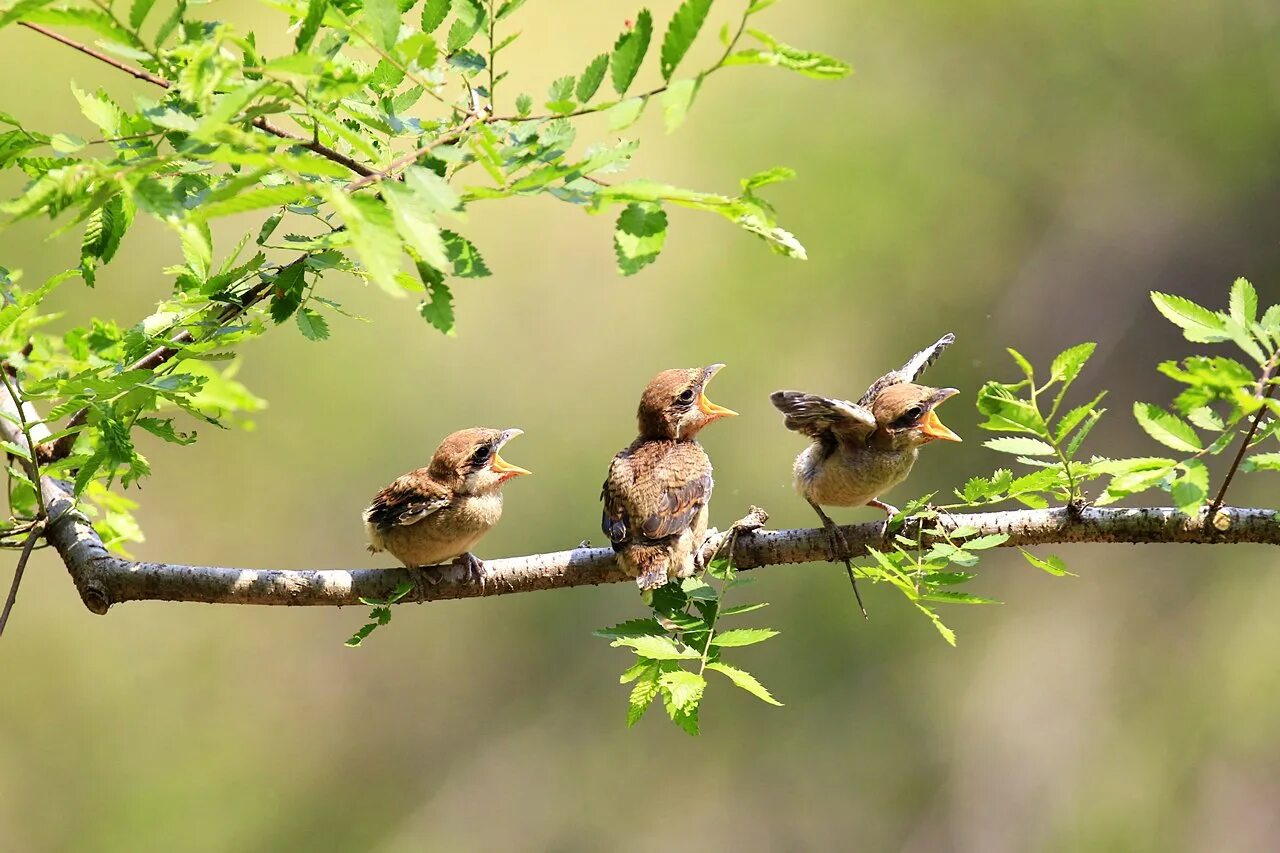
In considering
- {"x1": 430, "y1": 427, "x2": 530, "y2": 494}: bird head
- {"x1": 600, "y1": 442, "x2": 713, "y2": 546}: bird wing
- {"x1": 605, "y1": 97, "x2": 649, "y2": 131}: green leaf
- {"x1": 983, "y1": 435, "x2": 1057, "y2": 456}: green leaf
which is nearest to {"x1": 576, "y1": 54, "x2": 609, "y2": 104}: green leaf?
{"x1": 605, "y1": 97, "x2": 649, "y2": 131}: green leaf

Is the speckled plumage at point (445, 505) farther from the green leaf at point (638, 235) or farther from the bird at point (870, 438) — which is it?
the green leaf at point (638, 235)

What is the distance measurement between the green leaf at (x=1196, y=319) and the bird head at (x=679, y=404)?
1.59 m

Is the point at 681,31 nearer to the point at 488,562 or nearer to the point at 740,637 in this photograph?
the point at 740,637

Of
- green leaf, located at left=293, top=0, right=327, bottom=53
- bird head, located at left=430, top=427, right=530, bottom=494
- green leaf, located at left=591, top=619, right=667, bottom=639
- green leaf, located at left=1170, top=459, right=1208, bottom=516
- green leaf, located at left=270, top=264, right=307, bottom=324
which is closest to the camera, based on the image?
green leaf, located at left=293, top=0, right=327, bottom=53

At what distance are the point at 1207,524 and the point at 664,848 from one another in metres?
7.94

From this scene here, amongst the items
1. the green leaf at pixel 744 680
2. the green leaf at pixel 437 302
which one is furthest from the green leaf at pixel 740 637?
the green leaf at pixel 437 302

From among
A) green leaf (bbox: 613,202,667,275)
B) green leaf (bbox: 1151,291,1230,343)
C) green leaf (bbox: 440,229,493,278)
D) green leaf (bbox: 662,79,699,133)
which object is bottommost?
green leaf (bbox: 1151,291,1230,343)

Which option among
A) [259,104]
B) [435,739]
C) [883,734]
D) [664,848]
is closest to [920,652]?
[883,734]

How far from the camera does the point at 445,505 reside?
3.50 meters

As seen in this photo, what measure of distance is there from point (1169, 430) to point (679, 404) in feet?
5.70

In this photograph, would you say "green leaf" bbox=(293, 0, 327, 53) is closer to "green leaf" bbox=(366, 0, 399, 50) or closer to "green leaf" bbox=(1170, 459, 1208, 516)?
"green leaf" bbox=(366, 0, 399, 50)

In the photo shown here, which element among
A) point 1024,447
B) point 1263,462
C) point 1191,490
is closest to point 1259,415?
point 1263,462

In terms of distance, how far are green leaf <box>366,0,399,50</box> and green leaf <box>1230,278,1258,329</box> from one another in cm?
160

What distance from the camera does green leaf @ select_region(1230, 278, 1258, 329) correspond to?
2354 millimetres
